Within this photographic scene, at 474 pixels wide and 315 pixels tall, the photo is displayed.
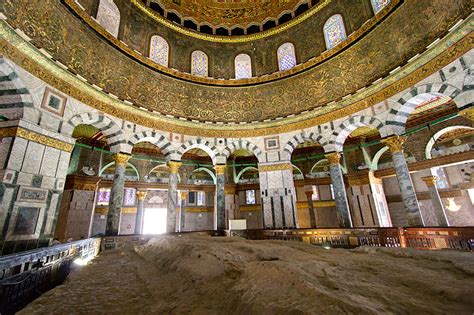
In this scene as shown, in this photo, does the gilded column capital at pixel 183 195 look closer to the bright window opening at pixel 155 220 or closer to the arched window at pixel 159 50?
the bright window opening at pixel 155 220

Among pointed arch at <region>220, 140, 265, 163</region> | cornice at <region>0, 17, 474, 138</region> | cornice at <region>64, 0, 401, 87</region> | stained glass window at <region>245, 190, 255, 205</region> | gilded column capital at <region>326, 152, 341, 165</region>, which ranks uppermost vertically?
cornice at <region>64, 0, 401, 87</region>

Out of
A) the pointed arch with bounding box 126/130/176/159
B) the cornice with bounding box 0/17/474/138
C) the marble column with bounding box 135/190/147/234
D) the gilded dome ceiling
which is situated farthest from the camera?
the marble column with bounding box 135/190/147/234

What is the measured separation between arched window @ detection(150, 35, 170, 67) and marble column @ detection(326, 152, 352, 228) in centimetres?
1098

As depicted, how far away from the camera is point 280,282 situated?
200 cm

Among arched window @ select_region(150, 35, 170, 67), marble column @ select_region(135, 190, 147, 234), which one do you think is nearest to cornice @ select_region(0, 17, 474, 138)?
arched window @ select_region(150, 35, 170, 67)

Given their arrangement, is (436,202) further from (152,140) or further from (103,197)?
(103,197)

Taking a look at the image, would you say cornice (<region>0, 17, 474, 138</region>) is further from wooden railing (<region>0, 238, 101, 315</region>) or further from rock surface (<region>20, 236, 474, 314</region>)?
rock surface (<region>20, 236, 474, 314</region>)

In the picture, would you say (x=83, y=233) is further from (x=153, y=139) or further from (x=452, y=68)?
(x=452, y=68)

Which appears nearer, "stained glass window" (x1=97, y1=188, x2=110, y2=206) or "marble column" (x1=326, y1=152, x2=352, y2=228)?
"marble column" (x1=326, y1=152, x2=352, y2=228)

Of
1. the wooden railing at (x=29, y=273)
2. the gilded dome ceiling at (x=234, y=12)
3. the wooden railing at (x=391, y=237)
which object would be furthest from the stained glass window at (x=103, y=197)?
the gilded dome ceiling at (x=234, y=12)

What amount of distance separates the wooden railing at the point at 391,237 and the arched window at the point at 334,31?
967 centimetres

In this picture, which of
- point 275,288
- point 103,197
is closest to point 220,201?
point 103,197

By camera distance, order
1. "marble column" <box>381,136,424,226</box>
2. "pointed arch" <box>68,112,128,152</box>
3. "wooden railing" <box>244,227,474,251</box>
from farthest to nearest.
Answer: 1. "pointed arch" <box>68,112,128,152</box>
2. "marble column" <box>381,136,424,226</box>
3. "wooden railing" <box>244,227,474,251</box>

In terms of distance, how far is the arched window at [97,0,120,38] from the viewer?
10.2 metres
